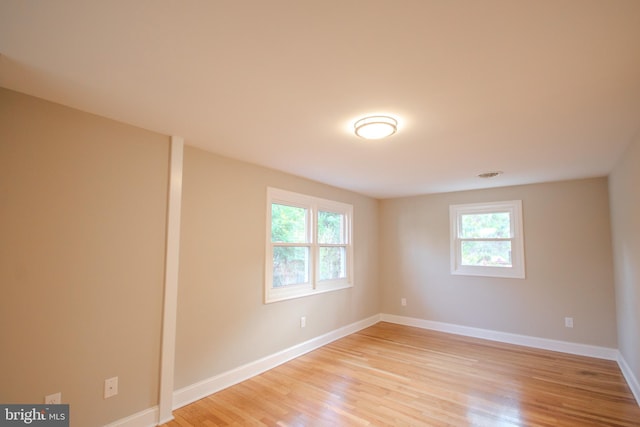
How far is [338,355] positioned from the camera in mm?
3859

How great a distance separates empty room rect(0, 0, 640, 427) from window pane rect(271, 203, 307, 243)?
29mm

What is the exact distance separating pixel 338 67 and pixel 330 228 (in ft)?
10.7

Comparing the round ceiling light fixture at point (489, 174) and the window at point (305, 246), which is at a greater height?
the round ceiling light fixture at point (489, 174)

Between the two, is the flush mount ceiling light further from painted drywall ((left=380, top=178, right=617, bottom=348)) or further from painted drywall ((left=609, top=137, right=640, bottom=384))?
painted drywall ((left=380, top=178, right=617, bottom=348))

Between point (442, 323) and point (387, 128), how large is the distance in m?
3.95

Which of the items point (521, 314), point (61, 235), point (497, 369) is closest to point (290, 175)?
point (61, 235)

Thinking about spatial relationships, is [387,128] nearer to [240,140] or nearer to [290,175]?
[240,140]

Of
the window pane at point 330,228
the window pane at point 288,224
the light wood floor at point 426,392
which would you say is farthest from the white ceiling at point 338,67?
the light wood floor at point 426,392

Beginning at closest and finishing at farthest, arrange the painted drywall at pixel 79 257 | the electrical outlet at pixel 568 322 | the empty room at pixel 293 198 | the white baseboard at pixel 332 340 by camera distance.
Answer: the empty room at pixel 293 198
the painted drywall at pixel 79 257
the white baseboard at pixel 332 340
the electrical outlet at pixel 568 322

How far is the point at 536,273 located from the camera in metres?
4.27

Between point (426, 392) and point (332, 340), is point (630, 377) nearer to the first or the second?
point (426, 392)

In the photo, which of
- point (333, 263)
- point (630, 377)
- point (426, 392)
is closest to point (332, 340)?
point (333, 263)

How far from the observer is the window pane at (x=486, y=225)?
459 centimetres

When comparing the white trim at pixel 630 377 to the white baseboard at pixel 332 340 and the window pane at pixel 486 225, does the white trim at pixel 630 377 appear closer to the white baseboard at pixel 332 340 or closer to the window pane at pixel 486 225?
the white baseboard at pixel 332 340
